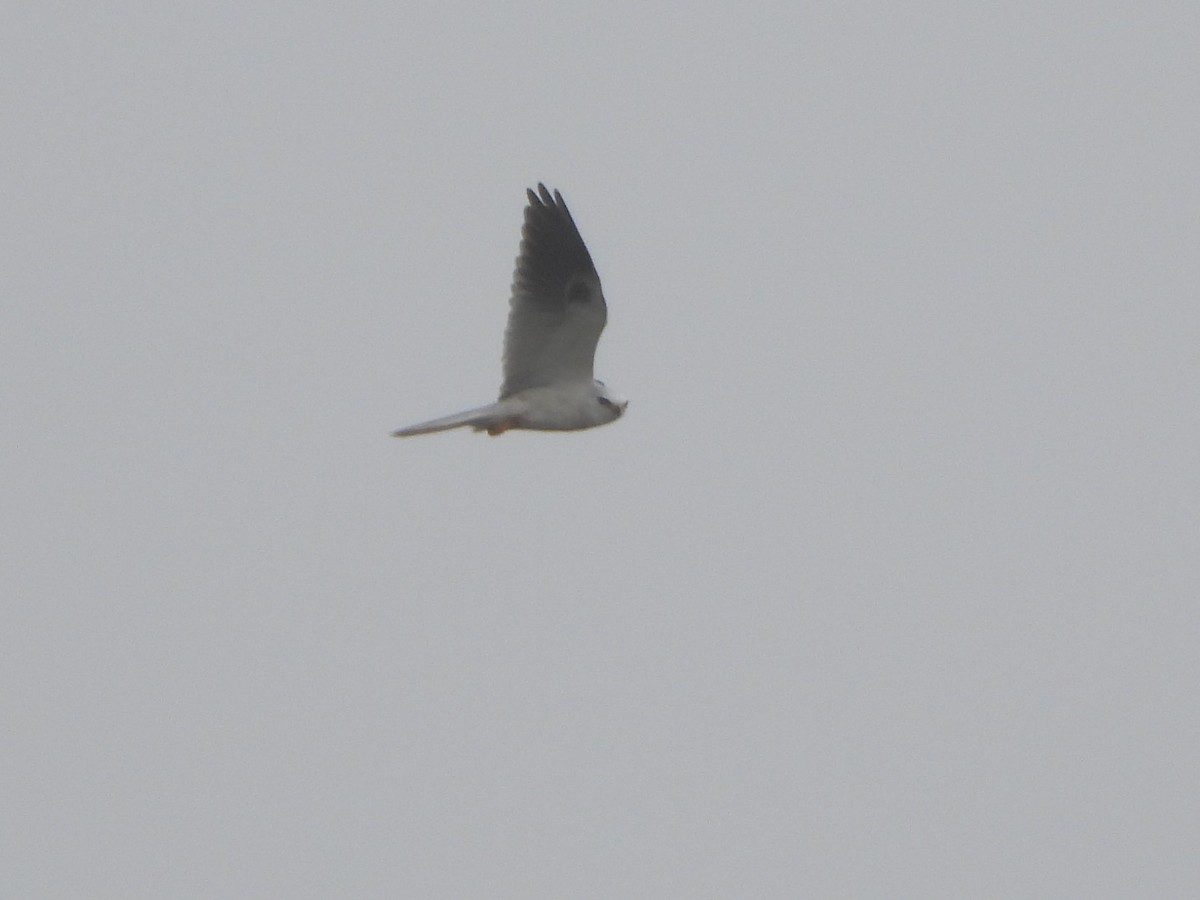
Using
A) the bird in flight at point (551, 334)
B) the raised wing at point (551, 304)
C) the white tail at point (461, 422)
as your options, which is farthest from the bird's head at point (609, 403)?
the white tail at point (461, 422)

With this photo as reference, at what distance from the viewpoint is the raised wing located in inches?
323

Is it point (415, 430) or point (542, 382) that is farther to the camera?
point (542, 382)

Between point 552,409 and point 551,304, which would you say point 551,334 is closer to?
point 551,304

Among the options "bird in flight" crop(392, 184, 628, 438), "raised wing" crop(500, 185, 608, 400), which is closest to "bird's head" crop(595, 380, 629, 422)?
"bird in flight" crop(392, 184, 628, 438)

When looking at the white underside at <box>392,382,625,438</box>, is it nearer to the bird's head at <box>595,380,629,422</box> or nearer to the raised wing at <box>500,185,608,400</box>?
the bird's head at <box>595,380,629,422</box>

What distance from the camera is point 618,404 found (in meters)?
8.39

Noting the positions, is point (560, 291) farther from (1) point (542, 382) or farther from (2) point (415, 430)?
(2) point (415, 430)

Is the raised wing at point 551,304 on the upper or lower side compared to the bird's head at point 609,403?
upper

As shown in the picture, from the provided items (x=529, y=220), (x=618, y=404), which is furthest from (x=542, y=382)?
(x=529, y=220)

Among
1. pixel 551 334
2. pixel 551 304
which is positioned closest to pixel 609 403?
pixel 551 334

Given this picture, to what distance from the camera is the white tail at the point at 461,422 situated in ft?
25.4

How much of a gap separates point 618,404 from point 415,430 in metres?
1.36

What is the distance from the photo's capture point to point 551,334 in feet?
27.3

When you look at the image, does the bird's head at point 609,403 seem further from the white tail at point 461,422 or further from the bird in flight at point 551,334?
the white tail at point 461,422
